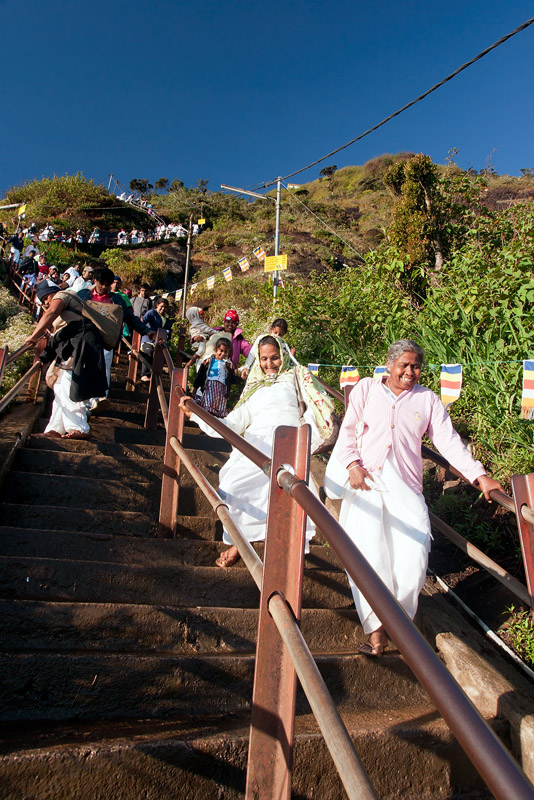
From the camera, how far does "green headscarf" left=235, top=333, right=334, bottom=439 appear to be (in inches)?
147

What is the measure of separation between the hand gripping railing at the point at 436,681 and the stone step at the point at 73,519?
2.34 m

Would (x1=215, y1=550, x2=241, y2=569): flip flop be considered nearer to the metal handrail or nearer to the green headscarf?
the green headscarf

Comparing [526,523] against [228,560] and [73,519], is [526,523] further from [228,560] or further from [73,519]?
[73,519]

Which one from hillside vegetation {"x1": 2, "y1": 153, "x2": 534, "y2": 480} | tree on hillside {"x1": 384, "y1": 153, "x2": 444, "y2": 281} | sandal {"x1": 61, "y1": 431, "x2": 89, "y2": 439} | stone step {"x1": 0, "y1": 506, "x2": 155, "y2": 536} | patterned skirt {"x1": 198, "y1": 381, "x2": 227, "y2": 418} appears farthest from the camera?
tree on hillside {"x1": 384, "y1": 153, "x2": 444, "y2": 281}

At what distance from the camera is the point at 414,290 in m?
9.03

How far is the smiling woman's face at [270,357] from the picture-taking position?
12.8ft

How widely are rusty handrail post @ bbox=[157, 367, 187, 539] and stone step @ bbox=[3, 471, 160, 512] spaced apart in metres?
0.52

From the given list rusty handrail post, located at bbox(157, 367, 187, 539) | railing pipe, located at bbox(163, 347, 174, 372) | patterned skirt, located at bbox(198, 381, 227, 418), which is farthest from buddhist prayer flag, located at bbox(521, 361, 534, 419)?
patterned skirt, located at bbox(198, 381, 227, 418)

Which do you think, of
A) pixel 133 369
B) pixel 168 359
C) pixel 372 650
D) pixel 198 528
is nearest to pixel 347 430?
pixel 372 650

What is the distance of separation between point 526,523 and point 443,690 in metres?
1.69

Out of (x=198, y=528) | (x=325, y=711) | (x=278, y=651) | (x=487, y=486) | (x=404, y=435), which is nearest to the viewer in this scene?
(x=325, y=711)

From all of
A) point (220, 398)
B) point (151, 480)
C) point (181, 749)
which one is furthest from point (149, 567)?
point (220, 398)

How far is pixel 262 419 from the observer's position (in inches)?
147

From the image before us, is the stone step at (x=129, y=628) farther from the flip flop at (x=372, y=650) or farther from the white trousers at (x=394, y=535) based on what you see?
the white trousers at (x=394, y=535)
